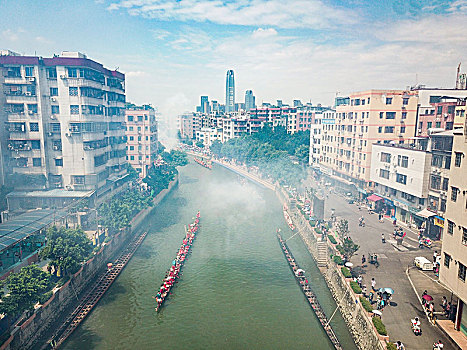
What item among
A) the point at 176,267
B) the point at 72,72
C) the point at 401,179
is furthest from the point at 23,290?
the point at 401,179

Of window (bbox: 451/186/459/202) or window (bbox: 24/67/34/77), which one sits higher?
window (bbox: 24/67/34/77)

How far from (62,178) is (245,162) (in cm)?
6196

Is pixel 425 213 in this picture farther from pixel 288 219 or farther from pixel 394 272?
pixel 288 219

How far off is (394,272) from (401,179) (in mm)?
16749

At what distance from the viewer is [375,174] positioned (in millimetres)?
49312

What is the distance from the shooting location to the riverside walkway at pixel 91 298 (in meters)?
23.9

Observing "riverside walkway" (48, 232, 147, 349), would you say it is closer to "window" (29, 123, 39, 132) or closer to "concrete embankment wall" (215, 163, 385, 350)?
"window" (29, 123, 39, 132)

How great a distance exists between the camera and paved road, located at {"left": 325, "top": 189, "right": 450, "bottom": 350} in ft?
69.3

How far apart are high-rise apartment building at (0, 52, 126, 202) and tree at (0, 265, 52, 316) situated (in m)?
22.0

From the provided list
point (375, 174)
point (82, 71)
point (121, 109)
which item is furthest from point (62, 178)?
point (375, 174)

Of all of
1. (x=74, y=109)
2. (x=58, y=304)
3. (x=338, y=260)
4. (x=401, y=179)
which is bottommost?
(x=58, y=304)

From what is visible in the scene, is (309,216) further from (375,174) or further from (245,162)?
(245,162)

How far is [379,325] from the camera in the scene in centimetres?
2088

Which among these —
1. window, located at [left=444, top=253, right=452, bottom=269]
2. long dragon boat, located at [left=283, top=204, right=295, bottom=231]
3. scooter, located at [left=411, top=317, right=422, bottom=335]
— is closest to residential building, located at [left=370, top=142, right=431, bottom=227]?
long dragon boat, located at [left=283, top=204, right=295, bottom=231]
